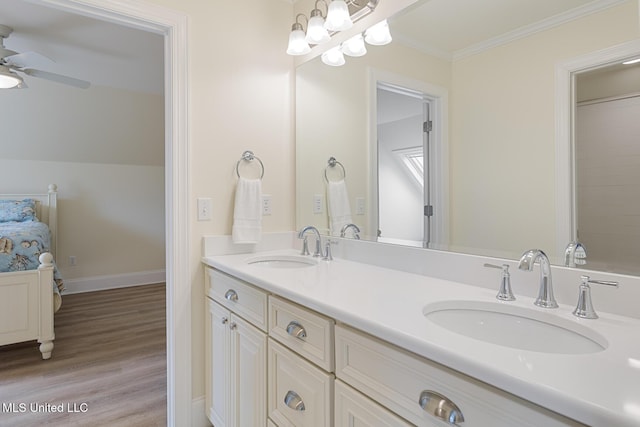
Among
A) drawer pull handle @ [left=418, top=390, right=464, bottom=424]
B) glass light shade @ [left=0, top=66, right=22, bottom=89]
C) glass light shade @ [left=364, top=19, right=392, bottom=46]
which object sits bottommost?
drawer pull handle @ [left=418, top=390, right=464, bottom=424]

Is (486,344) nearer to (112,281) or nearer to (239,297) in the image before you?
(239,297)

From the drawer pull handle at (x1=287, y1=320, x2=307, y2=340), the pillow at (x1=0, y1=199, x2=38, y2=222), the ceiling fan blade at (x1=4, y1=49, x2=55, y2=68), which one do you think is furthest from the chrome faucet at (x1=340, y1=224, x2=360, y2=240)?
the pillow at (x1=0, y1=199, x2=38, y2=222)

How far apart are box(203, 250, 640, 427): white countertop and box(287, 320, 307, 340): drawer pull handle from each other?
0.09 meters

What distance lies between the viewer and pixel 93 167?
4387mm

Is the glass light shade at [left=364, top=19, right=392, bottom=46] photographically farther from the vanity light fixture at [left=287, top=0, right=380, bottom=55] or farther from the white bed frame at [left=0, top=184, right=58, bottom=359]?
the white bed frame at [left=0, top=184, right=58, bottom=359]

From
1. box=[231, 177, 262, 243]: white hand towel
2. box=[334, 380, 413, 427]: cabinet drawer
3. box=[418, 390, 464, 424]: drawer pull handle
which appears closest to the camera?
box=[418, 390, 464, 424]: drawer pull handle

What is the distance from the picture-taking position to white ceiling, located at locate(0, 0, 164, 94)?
2.32 meters

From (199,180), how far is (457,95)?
4.17 ft

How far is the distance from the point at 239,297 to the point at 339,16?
1.34m

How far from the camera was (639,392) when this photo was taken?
507 mm

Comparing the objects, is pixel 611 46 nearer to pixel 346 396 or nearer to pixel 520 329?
pixel 520 329

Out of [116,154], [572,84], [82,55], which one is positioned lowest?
[572,84]

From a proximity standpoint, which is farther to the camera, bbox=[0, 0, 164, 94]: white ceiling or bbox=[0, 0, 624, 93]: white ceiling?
bbox=[0, 0, 164, 94]: white ceiling

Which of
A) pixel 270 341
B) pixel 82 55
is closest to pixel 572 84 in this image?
pixel 270 341
